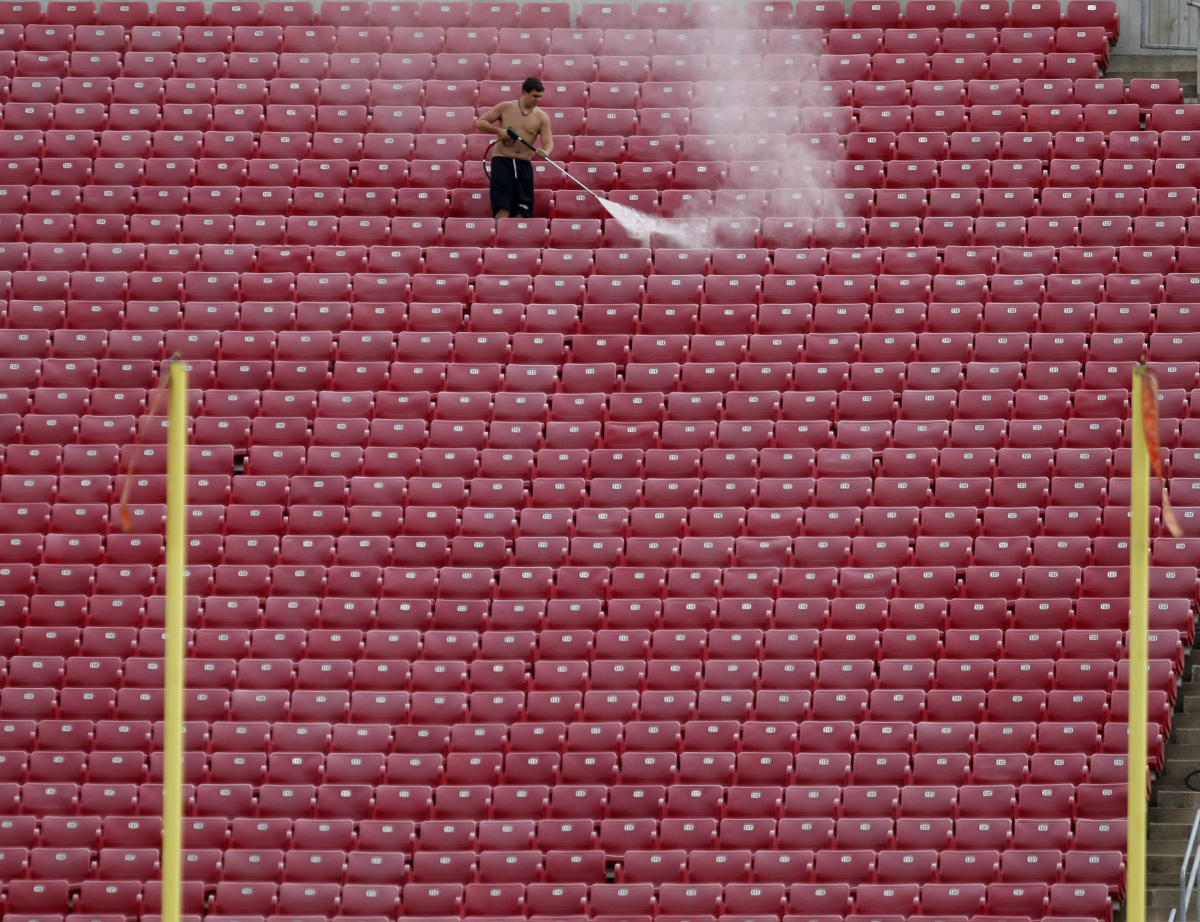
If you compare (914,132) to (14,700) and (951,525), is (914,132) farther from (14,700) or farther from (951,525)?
(14,700)

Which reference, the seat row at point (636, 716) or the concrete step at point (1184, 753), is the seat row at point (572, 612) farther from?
the concrete step at point (1184, 753)

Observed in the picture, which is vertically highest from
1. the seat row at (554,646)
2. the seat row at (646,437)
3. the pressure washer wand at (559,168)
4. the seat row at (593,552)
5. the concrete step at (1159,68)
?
the concrete step at (1159,68)

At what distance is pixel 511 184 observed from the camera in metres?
20.1

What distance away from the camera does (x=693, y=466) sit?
18.1 metres

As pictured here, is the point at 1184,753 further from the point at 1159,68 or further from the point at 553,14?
Result: the point at 553,14

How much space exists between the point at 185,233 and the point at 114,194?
872mm

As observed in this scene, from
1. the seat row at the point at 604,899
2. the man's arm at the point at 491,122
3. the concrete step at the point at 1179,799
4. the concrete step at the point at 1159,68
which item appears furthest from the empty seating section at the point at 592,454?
the man's arm at the point at 491,122

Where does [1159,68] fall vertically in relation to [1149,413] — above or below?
above

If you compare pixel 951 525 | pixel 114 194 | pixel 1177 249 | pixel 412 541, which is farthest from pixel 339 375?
pixel 1177 249

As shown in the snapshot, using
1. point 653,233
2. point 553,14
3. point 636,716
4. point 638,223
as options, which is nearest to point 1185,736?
point 636,716

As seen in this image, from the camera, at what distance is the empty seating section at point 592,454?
620 inches

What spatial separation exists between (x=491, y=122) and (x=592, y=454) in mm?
3588

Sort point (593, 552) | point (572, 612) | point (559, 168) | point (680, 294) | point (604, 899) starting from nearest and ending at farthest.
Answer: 1. point (604, 899)
2. point (572, 612)
3. point (593, 552)
4. point (680, 294)
5. point (559, 168)

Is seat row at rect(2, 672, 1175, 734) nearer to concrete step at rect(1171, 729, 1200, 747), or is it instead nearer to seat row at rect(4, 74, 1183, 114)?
concrete step at rect(1171, 729, 1200, 747)
